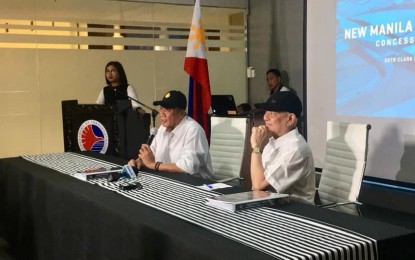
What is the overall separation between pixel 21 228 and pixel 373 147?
293 cm

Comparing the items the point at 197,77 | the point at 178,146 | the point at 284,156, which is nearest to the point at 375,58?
the point at 197,77

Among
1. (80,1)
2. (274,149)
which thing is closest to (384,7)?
(274,149)

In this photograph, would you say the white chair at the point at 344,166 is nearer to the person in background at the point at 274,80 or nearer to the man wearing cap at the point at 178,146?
the man wearing cap at the point at 178,146

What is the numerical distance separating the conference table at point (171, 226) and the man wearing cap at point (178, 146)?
15 cm

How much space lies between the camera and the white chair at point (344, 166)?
2.91 metres

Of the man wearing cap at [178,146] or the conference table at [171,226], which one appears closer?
the conference table at [171,226]

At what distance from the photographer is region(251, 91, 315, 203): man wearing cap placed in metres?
2.53

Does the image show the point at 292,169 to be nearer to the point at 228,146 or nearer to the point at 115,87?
the point at 228,146

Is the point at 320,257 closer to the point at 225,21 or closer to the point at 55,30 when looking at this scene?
the point at 55,30

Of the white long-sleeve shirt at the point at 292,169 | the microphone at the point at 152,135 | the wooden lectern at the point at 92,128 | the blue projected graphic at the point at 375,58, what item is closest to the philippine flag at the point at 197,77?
the wooden lectern at the point at 92,128

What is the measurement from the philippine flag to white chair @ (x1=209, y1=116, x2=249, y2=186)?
112 cm

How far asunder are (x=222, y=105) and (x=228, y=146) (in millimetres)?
2666

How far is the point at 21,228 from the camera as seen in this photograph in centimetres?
311

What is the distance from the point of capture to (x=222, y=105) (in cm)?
643
